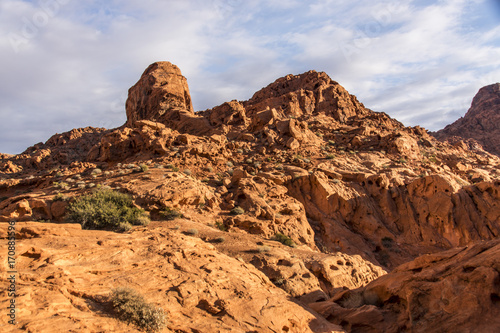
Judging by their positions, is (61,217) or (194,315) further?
(61,217)

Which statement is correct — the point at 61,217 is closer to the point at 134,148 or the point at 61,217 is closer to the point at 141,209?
the point at 141,209

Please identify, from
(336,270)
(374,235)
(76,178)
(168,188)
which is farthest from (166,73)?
(336,270)

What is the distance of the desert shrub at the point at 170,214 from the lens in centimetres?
1478

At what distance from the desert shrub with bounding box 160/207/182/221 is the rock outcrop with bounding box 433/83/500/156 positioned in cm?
6227

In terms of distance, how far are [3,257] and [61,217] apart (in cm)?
851

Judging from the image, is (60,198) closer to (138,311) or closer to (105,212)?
(105,212)

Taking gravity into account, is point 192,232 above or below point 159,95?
below

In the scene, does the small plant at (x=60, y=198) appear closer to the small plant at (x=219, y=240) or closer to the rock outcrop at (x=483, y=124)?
the small plant at (x=219, y=240)

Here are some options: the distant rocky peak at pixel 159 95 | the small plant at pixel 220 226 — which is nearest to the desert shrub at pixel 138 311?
the small plant at pixel 220 226

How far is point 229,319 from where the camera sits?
293 inches

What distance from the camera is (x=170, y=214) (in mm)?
14891

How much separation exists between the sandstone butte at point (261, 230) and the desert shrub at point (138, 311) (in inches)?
9.2

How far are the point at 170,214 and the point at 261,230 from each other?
4467mm

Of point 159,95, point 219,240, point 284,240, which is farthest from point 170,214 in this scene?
point 159,95
